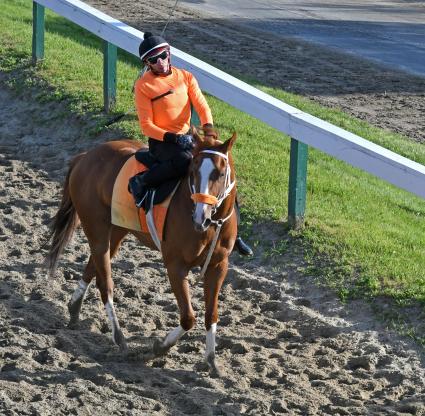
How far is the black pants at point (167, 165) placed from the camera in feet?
25.2

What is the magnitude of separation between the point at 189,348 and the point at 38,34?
745cm

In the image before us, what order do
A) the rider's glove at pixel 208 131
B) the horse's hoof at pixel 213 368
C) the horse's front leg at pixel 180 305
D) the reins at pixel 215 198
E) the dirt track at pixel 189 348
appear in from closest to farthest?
the dirt track at pixel 189 348, the reins at pixel 215 198, the rider's glove at pixel 208 131, the horse's hoof at pixel 213 368, the horse's front leg at pixel 180 305

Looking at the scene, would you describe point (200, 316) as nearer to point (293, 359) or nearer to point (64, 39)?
point (293, 359)

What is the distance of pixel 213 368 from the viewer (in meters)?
7.59

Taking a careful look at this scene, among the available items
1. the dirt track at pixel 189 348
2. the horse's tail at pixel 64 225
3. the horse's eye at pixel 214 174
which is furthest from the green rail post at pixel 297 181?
the horse's eye at pixel 214 174

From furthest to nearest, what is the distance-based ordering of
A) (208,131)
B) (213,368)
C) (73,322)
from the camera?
(73,322) → (213,368) → (208,131)

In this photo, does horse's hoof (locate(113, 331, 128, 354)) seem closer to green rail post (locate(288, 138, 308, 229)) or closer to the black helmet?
the black helmet

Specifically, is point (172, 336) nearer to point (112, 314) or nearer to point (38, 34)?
point (112, 314)

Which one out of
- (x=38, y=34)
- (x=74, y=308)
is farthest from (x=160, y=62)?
(x=38, y=34)

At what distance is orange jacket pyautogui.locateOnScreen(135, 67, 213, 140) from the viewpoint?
7895mm

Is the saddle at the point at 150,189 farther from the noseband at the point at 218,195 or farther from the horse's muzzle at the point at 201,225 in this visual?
the horse's muzzle at the point at 201,225

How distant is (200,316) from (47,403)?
2194mm

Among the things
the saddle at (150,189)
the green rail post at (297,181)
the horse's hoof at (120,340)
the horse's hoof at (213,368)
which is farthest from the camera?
the green rail post at (297,181)

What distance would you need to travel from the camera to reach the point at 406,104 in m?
15.8
